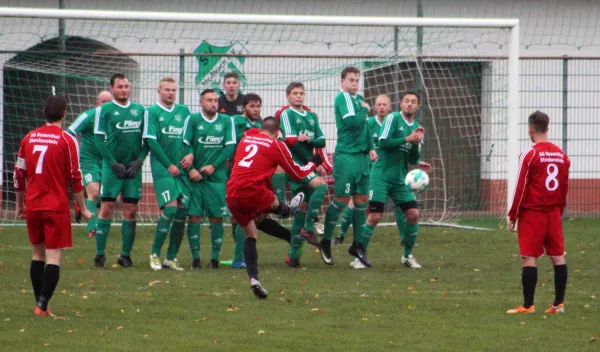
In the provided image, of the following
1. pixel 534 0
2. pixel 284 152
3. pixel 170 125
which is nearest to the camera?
pixel 284 152

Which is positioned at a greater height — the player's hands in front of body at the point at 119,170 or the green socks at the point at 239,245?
the player's hands in front of body at the point at 119,170

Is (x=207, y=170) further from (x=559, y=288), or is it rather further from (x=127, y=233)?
(x=559, y=288)

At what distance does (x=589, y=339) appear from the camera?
26.2 feet

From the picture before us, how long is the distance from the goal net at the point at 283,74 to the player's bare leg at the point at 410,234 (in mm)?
5449

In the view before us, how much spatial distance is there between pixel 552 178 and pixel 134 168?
5039mm

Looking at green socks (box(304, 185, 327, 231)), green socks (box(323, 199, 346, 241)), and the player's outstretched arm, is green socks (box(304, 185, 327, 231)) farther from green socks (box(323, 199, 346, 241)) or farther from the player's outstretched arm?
the player's outstretched arm

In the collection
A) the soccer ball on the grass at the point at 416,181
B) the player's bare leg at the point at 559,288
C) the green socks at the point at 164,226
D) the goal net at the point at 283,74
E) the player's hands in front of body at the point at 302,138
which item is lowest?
the player's bare leg at the point at 559,288

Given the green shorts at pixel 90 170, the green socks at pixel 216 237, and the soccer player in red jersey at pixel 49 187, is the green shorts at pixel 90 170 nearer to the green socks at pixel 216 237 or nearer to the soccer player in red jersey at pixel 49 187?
the green socks at pixel 216 237

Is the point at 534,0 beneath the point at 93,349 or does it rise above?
above

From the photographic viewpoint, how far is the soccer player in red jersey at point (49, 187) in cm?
891

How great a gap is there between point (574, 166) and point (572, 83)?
1550 millimetres

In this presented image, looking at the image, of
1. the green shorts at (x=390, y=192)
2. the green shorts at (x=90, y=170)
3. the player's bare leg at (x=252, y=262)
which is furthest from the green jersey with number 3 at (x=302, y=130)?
the green shorts at (x=90, y=170)

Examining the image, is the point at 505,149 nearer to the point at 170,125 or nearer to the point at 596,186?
the point at 596,186

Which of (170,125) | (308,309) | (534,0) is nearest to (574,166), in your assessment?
(534,0)
